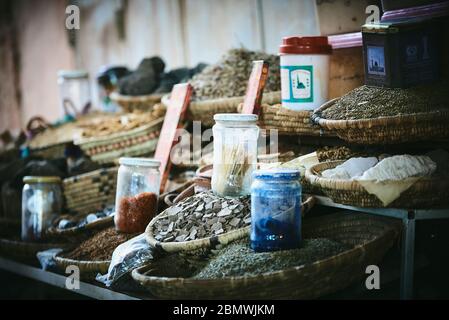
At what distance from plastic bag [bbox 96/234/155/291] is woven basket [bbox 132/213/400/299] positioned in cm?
16

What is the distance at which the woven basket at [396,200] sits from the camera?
261 cm

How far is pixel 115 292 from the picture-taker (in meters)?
3.20

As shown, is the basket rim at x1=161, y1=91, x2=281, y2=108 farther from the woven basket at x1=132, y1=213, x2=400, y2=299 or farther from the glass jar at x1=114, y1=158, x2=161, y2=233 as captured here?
the woven basket at x1=132, y1=213, x2=400, y2=299

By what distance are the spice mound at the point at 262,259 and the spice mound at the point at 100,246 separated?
31.4 inches

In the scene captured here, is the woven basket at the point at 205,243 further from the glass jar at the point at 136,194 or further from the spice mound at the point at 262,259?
the glass jar at the point at 136,194

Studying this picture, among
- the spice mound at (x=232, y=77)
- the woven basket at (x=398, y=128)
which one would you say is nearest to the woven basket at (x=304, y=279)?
the woven basket at (x=398, y=128)

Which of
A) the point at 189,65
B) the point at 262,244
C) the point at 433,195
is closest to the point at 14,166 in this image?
the point at 189,65

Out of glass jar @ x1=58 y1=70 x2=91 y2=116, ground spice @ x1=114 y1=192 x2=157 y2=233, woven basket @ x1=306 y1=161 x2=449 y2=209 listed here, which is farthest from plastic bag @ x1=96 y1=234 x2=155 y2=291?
glass jar @ x1=58 y1=70 x2=91 y2=116

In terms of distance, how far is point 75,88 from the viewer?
19.6 feet

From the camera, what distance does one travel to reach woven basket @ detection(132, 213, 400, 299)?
2.56 meters

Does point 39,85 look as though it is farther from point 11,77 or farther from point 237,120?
point 237,120

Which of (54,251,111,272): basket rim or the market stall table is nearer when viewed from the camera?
the market stall table

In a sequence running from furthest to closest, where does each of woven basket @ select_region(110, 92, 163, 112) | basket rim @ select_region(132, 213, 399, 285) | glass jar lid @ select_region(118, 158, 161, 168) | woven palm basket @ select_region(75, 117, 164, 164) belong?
woven basket @ select_region(110, 92, 163, 112)
woven palm basket @ select_region(75, 117, 164, 164)
glass jar lid @ select_region(118, 158, 161, 168)
basket rim @ select_region(132, 213, 399, 285)

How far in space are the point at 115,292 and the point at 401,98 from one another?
1.49 m
